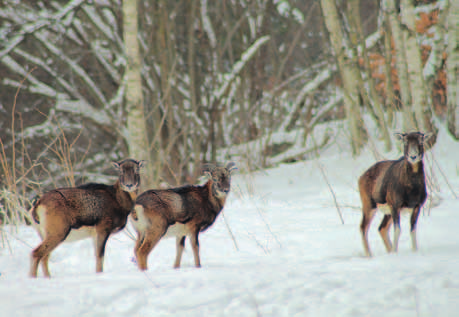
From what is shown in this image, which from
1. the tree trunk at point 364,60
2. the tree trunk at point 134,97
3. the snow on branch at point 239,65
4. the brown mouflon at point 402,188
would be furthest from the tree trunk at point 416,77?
the brown mouflon at point 402,188

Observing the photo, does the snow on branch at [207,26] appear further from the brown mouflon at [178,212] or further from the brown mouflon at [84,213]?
the brown mouflon at [84,213]

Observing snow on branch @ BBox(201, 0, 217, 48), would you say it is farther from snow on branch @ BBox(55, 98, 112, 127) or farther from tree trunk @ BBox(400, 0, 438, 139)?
tree trunk @ BBox(400, 0, 438, 139)

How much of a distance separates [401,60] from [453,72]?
0.96 metres

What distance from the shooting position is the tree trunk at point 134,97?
7.96 m

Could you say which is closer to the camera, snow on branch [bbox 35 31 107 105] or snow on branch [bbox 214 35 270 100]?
snow on branch [bbox 214 35 270 100]

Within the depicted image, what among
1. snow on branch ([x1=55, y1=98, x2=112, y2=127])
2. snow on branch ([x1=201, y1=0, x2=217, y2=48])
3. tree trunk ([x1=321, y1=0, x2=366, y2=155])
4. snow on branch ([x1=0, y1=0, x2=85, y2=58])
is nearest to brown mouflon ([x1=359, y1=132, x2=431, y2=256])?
tree trunk ([x1=321, y1=0, x2=366, y2=155])

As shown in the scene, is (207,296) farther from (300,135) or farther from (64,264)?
(300,135)

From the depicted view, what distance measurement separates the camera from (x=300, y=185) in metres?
8.93

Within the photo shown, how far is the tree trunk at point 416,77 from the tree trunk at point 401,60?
16cm

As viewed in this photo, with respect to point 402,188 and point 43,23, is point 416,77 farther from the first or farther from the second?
point 43,23

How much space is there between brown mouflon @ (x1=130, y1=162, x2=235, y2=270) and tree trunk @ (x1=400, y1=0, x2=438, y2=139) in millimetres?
5064

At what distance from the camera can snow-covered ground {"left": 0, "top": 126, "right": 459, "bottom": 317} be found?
2.90 meters

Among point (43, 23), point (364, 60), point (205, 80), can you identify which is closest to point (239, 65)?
point (364, 60)

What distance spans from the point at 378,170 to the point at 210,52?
8.79 m
